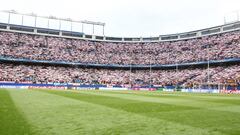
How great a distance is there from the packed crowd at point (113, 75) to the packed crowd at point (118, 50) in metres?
3.42

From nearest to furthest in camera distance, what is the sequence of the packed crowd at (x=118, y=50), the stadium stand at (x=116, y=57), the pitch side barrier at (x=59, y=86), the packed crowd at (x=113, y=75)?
the pitch side barrier at (x=59, y=86) < the packed crowd at (x=113, y=75) < the stadium stand at (x=116, y=57) < the packed crowd at (x=118, y=50)

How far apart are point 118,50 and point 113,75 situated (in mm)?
14265

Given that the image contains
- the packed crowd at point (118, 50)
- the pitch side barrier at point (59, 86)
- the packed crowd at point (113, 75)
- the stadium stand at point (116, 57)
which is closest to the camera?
the pitch side barrier at point (59, 86)

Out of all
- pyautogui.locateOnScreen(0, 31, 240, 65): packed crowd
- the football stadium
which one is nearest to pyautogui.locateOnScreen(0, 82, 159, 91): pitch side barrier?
the football stadium

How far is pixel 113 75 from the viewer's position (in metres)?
97.2

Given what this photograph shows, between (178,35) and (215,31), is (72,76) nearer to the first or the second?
(178,35)

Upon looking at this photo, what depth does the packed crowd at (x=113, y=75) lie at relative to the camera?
76.6 m

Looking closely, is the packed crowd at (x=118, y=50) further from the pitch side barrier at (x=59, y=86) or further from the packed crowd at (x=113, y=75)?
the pitch side barrier at (x=59, y=86)

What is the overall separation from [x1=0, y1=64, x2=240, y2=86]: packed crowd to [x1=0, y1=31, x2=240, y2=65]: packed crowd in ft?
11.2

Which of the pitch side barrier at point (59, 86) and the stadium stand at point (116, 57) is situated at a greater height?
the stadium stand at point (116, 57)

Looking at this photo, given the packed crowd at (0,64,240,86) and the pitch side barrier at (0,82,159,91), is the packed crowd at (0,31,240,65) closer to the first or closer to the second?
the packed crowd at (0,64,240,86)

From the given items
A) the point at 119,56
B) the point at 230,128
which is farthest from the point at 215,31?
the point at 230,128

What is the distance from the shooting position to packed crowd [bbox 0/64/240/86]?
76625mm

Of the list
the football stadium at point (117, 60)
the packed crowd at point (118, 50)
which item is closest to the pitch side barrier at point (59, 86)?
the football stadium at point (117, 60)
